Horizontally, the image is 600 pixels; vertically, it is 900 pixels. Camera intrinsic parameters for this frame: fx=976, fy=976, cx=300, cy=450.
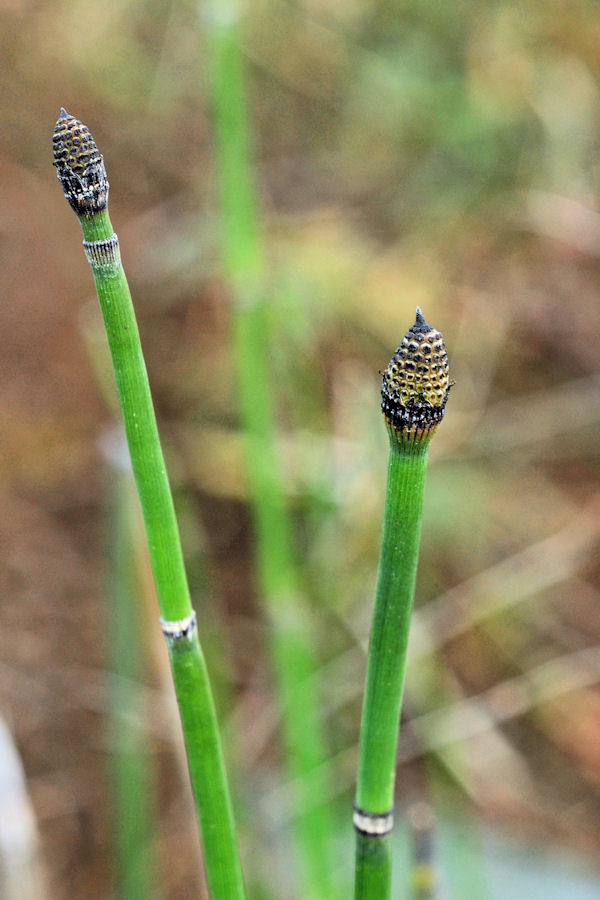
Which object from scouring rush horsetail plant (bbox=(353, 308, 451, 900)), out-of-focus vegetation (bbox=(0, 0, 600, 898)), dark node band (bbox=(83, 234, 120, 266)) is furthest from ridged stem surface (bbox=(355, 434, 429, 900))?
out-of-focus vegetation (bbox=(0, 0, 600, 898))

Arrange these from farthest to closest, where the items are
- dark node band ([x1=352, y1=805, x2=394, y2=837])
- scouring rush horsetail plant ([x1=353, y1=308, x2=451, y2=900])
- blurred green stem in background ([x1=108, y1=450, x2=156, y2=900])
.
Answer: blurred green stem in background ([x1=108, y1=450, x2=156, y2=900]), dark node band ([x1=352, y1=805, x2=394, y2=837]), scouring rush horsetail plant ([x1=353, y1=308, x2=451, y2=900])

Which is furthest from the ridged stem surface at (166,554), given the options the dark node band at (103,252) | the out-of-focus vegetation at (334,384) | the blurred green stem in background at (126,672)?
the out-of-focus vegetation at (334,384)

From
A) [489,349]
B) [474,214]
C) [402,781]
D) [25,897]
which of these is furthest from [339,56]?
[25,897]

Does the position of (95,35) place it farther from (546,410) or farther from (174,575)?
(174,575)

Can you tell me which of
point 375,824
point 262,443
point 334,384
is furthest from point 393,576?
point 334,384

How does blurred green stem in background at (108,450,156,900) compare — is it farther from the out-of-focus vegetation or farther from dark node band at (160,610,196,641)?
dark node band at (160,610,196,641)
